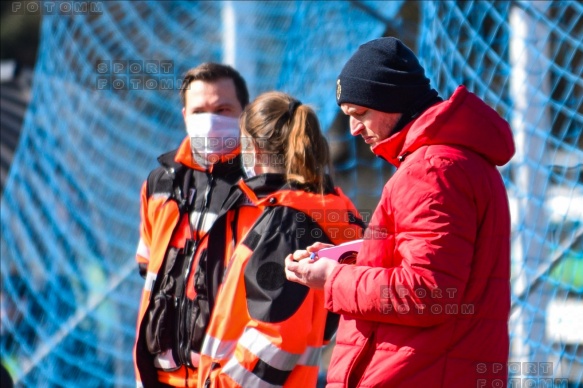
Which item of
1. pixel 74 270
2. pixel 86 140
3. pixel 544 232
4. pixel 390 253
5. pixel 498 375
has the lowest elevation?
pixel 74 270

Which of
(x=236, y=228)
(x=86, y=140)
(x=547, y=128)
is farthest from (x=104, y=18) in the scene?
(x=236, y=228)

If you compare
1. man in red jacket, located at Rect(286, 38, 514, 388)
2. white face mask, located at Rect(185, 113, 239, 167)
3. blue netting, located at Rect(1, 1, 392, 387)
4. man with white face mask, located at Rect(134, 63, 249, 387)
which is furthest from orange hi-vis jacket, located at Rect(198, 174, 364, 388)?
blue netting, located at Rect(1, 1, 392, 387)

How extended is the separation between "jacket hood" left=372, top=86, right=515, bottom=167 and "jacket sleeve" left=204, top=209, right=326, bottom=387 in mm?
636

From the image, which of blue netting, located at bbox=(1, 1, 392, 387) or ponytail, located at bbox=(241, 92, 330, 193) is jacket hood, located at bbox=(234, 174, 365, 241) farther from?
blue netting, located at bbox=(1, 1, 392, 387)

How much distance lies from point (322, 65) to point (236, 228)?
2.60 metres

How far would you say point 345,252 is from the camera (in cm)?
218

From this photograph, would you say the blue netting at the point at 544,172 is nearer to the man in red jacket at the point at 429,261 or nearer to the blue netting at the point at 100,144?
the blue netting at the point at 100,144

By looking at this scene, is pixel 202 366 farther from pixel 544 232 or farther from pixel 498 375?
pixel 544 232

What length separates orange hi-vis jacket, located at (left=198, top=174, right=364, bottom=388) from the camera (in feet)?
8.28

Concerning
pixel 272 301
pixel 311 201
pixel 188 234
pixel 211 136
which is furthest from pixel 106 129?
pixel 272 301

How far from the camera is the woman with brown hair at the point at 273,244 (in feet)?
8.30

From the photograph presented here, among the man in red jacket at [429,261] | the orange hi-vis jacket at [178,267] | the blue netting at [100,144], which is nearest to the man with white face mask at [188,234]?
the orange hi-vis jacket at [178,267]

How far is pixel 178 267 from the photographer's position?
9.46ft

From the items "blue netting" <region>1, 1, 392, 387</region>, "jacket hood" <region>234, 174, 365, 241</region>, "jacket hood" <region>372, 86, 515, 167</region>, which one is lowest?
"blue netting" <region>1, 1, 392, 387</region>
